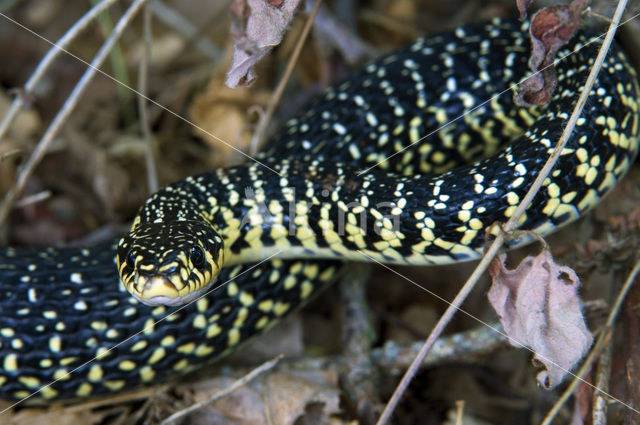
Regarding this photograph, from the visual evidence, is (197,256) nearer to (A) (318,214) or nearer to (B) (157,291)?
(B) (157,291)

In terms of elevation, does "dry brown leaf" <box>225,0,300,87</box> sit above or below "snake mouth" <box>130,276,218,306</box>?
above

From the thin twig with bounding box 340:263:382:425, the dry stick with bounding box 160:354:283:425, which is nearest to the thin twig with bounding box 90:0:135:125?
the thin twig with bounding box 340:263:382:425

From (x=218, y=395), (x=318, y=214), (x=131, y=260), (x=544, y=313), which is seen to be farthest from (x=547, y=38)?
(x=218, y=395)

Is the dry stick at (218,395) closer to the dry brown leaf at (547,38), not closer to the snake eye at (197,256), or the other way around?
the snake eye at (197,256)

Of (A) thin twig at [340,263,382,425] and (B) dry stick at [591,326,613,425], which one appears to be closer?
(B) dry stick at [591,326,613,425]

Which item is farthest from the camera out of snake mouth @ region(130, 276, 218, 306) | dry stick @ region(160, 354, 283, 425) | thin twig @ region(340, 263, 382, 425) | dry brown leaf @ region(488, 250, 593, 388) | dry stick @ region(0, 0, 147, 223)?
dry stick @ region(0, 0, 147, 223)

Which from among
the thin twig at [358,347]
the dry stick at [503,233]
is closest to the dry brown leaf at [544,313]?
the dry stick at [503,233]

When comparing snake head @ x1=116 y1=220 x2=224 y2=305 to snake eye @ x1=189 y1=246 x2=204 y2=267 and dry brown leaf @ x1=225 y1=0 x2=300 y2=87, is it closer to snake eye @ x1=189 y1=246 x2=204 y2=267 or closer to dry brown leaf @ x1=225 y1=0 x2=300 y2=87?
snake eye @ x1=189 y1=246 x2=204 y2=267
